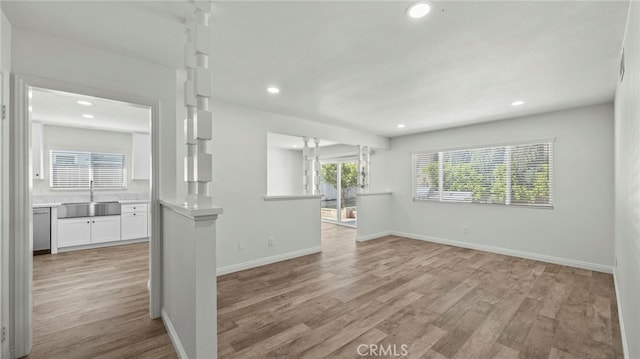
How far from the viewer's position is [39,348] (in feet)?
6.65

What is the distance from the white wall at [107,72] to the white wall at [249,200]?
100 centimetres

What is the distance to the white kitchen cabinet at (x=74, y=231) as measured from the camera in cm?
475

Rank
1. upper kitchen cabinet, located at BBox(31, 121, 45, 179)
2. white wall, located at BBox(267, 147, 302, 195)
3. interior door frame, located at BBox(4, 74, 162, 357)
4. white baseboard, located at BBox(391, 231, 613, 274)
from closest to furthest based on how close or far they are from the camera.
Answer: interior door frame, located at BBox(4, 74, 162, 357) < white baseboard, located at BBox(391, 231, 613, 274) < upper kitchen cabinet, located at BBox(31, 121, 45, 179) < white wall, located at BBox(267, 147, 302, 195)

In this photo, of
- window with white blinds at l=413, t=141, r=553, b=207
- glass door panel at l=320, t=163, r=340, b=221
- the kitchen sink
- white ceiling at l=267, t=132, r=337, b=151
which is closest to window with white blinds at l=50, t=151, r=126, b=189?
the kitchen sink

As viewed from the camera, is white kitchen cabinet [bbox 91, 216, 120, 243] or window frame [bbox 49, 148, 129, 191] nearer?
white kitchen cabinet [bbox 91, 216, 120, 243]

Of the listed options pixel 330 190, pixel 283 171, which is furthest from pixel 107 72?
pixel 283 171

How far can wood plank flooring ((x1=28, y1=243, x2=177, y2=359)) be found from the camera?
79.4 inches

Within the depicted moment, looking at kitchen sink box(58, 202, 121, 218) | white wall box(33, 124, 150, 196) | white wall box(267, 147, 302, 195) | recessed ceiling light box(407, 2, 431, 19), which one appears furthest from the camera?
white wall box(267, 147, 302, 195)

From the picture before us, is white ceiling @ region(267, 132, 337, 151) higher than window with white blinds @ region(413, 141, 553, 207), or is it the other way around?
white ceiling @ region(267, 132, 337, 151)

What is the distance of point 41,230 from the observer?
4.55 meters

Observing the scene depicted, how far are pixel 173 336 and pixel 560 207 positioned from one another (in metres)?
5.46

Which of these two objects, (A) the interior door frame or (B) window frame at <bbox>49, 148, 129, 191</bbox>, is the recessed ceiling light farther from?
(B) window frame at <bbox>49, 148, 129, 191</bbox>

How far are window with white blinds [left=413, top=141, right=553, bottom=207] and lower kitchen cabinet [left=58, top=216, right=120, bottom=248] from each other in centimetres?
654

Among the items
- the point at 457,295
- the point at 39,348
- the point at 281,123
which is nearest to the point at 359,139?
the point at 281,123
